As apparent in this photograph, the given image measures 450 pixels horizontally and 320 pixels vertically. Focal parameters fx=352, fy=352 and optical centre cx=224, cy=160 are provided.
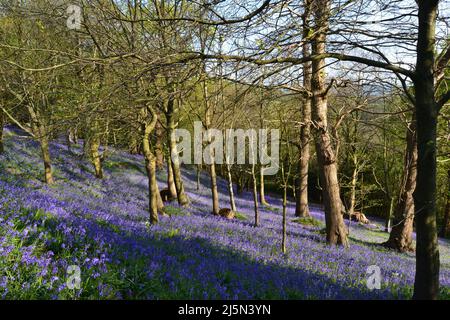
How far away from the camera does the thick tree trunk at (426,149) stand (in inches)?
169

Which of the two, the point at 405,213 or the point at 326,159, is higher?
the point at 326,159

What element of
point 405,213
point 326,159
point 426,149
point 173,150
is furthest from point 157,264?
point 405,213

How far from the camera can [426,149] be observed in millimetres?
4266

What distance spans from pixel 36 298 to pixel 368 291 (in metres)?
4.84

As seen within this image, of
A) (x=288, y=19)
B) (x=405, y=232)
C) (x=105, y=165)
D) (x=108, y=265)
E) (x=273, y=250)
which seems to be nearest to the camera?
(x=108, y=265)

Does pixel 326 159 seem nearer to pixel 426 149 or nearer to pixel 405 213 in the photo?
pixel 405 213

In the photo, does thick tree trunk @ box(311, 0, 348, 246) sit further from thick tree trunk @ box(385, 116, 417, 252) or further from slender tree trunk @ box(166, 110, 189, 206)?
slender tree trunk @ box(166, 110, 189, 206)

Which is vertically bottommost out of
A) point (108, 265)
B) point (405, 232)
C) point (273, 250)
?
point (405, 232)

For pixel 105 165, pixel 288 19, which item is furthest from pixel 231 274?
pixel 105 165

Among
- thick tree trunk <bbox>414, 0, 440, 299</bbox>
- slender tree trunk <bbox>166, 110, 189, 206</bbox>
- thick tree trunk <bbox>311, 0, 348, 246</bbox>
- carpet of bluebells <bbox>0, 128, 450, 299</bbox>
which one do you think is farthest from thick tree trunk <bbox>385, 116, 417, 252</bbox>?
thick tree trunk <bbox>414, 0, 440, 299</bbox>

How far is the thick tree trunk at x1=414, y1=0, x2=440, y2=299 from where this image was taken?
429 centimetres

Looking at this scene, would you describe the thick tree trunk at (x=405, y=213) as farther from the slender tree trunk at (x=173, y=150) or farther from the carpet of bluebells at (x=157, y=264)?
the slender tree trunk at (x=173, y=150)

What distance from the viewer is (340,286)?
227 inches
